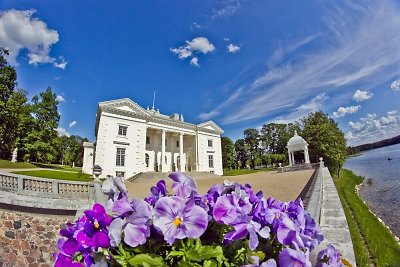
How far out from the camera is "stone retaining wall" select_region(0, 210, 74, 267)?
28.3 ft

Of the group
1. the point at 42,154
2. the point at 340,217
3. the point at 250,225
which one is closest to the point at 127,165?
the point at 42,154

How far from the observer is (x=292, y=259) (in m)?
0.77

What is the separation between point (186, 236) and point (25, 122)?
134 ft

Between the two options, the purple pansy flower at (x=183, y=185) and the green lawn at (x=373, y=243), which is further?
the green lawn at (x=373, y=243)

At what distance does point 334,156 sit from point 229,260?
40533mm

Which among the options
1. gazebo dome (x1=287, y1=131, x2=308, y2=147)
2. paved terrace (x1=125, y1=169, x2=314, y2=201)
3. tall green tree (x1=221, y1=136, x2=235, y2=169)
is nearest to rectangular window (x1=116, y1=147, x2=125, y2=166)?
paved terrace (x1=125, y1=169, x2=314, y2=201)

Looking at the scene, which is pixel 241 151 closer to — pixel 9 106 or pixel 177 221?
pixel 9 106

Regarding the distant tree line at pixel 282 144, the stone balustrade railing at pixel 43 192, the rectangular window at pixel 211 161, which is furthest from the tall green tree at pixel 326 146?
the stone balustrade railing at pixel 43 192

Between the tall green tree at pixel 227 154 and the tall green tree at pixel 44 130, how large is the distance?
39.4 metres

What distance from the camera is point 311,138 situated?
39.7 m

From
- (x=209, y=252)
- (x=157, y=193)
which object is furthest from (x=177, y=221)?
(x=157, y=193)

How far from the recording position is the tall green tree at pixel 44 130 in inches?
1315

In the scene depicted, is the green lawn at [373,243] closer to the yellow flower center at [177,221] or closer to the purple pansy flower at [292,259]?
the purple pansy flower at [292,259]

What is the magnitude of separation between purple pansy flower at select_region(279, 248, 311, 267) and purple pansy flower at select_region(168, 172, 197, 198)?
39cm
